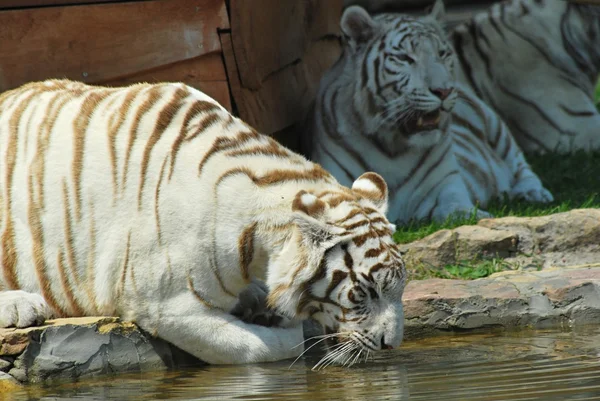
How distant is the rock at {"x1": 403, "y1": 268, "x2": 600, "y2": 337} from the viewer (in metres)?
5.05

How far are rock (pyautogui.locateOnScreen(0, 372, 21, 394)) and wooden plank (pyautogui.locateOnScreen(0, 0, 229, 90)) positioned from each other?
2252 millimetres

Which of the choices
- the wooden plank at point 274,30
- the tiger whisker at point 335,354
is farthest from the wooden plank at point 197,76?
the tiger whisker at point 335,354

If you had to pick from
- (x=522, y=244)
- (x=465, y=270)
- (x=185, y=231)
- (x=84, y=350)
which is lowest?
(x=84, y=350)

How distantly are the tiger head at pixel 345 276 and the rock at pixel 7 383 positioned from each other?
43.6 inches

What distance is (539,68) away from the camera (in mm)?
9180

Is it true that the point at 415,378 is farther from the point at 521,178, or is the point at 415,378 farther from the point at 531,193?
the point at 521,178

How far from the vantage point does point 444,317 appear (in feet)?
16.6

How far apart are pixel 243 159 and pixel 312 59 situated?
153 inches

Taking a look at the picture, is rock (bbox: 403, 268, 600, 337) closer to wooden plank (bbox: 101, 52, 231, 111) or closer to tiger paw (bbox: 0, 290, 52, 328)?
tiger paw (bbox: 0, 290, 52, 328)

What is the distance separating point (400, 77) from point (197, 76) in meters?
1.46

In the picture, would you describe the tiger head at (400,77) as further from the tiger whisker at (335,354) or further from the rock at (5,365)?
the rock at (5,365)

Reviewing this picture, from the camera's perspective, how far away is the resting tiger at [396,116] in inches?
280

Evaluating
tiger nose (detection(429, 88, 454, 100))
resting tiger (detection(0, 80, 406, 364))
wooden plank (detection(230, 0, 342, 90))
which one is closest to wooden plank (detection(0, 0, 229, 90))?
wooden plank (detection(230, 0, 342, 90))

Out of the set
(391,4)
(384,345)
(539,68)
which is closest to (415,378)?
(384,345)
